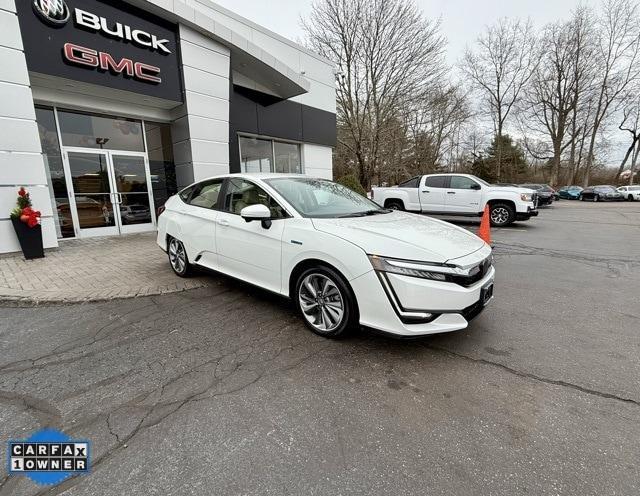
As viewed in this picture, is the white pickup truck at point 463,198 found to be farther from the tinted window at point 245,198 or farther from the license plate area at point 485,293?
the tinted window at point 245,198

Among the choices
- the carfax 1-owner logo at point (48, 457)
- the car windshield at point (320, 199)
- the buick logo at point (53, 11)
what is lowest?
the carfax 1-owner logo at point (48, 457)

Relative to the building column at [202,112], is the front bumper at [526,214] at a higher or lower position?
lower

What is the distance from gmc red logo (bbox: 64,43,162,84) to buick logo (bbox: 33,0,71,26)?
0.43 meters

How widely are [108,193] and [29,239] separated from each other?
2913 mm

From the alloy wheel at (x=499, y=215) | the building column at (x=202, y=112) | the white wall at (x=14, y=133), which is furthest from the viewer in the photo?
the alloy wheel at (x=499, y=215)

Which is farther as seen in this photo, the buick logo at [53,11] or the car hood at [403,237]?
the buick logo at [53,11]

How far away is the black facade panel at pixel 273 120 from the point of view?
10414 millimetres

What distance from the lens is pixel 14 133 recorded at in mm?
6352

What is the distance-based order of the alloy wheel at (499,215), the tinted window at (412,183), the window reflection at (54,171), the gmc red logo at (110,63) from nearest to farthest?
the gmc red logo at (110,63) → the window reflection at (54,171) → the alloy wheel at (499,215) → the tinted window at (412,183)

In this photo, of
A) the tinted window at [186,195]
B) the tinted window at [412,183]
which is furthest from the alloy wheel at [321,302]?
the tinted window at [412,183]

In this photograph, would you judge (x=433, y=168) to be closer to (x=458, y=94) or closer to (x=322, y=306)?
(x=458, y=94)

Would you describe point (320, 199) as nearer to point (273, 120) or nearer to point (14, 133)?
point (14, 133)

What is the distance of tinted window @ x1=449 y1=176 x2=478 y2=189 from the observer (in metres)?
11.0

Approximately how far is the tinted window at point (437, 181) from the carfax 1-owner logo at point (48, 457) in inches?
460
